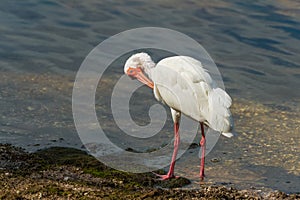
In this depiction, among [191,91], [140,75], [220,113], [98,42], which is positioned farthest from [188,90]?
[98,42]

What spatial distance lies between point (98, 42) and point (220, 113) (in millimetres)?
7294

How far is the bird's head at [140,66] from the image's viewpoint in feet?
27.7

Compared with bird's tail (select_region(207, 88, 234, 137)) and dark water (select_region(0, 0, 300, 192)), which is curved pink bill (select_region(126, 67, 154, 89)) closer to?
bird's tail (select_region(207, 88, 234, 137))

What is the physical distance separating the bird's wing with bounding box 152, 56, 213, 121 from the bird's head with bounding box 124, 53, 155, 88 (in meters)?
0.14

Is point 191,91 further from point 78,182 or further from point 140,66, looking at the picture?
point 78,182

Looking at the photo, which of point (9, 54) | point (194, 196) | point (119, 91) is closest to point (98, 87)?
point (119, 91)

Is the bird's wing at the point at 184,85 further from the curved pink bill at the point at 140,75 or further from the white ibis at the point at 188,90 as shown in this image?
the curved pink bill at the point at 140,75

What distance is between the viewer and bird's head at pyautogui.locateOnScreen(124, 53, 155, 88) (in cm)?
845

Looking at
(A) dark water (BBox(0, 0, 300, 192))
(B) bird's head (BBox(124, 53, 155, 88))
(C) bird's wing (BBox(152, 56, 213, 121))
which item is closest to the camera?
(C) bird's wing (BBox(152, 56, 213, 121))

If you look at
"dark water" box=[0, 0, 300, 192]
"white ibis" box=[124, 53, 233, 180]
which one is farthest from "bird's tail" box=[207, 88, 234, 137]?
"dark water" box=[0, 0, 300, 192]

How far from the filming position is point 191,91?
8.04 metres

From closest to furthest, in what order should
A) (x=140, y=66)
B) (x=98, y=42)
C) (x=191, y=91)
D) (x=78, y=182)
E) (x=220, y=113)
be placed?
(x=78, y=182)
(x=220, y=113)
(x=191, y=91)
(x=140, y=66)
(x=98, y=42)

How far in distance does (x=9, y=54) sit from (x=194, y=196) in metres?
7.76

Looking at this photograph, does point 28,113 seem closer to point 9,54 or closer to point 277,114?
point 9,54
